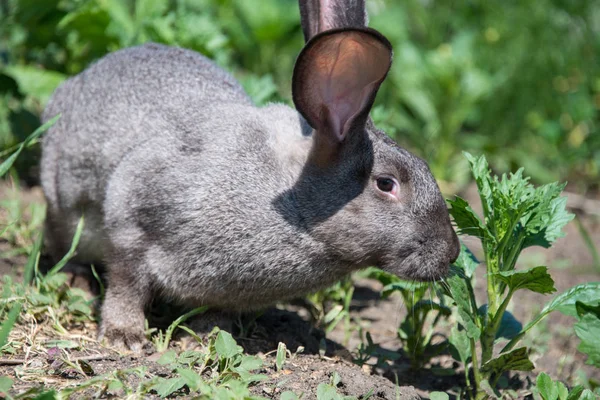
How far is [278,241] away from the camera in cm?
394

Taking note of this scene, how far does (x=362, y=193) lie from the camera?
392 cm

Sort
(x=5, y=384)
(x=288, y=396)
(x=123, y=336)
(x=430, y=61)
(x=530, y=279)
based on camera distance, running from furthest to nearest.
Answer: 1. (x=430, y=61)
2. (x=123, y=336)
3. (x=530, y=279)
4. (x=288, y=396)
5. (x=5, y=384)

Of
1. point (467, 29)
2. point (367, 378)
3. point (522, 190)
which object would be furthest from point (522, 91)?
point (367, 378)

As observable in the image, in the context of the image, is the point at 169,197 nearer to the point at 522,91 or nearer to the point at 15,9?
the point at 15,9

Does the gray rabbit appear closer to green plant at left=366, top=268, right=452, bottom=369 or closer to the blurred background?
green plant at left=366, top=268, right=452, bottom=369

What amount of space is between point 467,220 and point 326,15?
1287 mm

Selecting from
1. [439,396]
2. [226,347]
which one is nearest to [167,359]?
[226,347]

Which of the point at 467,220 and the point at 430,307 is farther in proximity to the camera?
the point at 430,307

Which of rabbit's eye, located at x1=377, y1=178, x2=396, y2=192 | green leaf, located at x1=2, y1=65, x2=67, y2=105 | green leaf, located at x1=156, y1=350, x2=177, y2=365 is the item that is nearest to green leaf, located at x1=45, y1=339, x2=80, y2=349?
green leaf, located at x1=156, y1=350, x2=177, y2=365

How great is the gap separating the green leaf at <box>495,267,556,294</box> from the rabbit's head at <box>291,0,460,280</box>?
356 millimetres

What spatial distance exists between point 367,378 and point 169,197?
4.29 ft

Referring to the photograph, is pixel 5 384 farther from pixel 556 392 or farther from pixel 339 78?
pixel 556 392

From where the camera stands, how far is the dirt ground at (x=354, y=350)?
3566 millimetres

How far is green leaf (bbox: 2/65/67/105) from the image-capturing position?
5.86 metres
